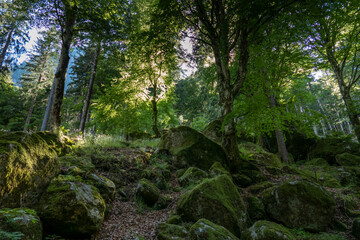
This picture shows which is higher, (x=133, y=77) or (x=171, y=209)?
(x=133, y=77)

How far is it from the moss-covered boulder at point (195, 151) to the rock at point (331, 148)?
9.90 metres

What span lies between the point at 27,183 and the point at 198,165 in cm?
569

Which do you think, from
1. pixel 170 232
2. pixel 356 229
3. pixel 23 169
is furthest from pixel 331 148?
pixel 23 169

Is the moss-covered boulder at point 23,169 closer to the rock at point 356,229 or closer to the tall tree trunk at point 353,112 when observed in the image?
the rock at point 356,229

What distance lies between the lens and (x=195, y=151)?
7.61 meters

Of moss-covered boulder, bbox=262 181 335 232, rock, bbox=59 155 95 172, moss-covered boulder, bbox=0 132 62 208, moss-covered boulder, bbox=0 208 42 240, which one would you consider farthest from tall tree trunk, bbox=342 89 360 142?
moss-covered boulder, bbox=0 132 62 208

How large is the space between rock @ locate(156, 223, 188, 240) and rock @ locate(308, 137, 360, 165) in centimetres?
1347

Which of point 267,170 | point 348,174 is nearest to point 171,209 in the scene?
point 267,170

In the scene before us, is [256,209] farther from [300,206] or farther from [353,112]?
[353,112]

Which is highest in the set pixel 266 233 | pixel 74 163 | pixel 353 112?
pixel 353 112

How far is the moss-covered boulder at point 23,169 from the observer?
260 centimetres

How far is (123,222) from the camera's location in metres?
3.87

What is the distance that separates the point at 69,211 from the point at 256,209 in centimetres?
452

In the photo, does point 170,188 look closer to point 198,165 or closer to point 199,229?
point 198,165
